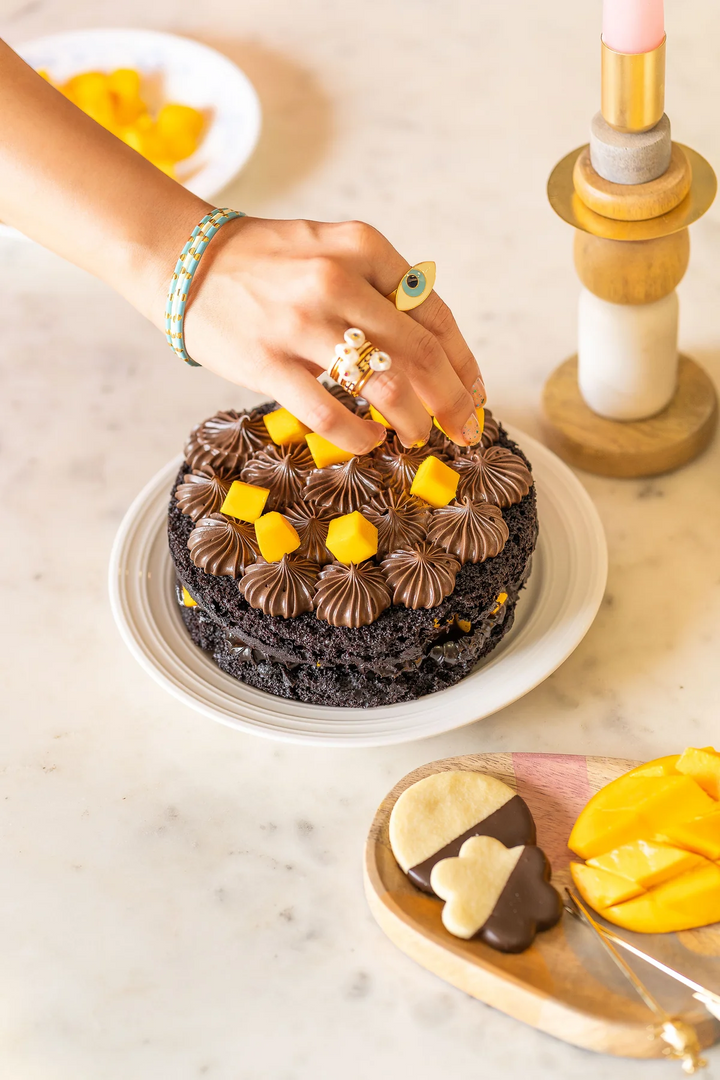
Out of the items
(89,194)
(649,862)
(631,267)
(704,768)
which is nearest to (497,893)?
(649,862)

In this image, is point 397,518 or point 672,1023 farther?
point 397,518

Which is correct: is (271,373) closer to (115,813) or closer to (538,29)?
(115,813)

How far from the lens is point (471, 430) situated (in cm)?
130

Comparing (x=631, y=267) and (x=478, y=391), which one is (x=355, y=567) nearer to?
(x=478, y=391)

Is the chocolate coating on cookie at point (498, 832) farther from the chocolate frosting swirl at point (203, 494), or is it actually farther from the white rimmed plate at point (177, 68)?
the white rimmed plate at point (177, 68)

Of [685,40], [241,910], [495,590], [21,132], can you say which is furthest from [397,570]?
[685,40]

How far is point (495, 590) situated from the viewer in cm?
126

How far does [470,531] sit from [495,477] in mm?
104

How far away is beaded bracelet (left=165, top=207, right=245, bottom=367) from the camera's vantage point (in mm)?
1229

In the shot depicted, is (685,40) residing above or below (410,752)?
above

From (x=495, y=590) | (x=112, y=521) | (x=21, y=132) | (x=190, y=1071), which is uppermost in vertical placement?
(x=21, y=132)

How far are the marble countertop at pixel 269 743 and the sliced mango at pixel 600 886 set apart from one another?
0.51 ft

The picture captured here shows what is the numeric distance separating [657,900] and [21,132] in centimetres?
117

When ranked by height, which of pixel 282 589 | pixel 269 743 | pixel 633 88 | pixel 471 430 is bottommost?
pixel 269 743
